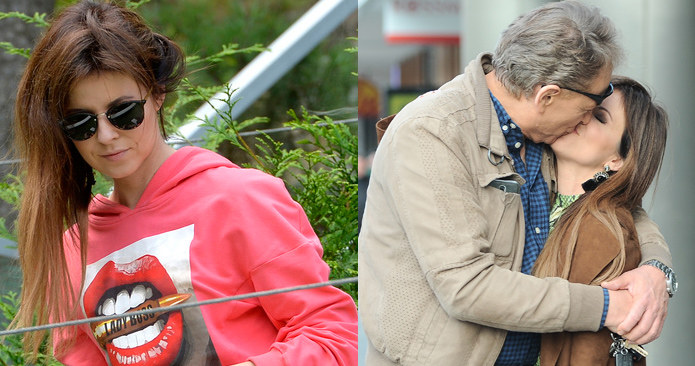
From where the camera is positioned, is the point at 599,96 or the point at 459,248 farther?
the point at 599,96

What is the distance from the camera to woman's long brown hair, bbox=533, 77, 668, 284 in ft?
6.44

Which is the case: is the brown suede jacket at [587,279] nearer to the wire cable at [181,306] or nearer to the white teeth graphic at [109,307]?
the wire cable at [181,306]

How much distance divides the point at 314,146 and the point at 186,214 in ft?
2.43

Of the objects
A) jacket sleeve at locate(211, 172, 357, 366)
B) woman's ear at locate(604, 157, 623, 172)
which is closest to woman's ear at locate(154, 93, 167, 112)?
jacket sleeve at locate(211, 172, 357, 366)

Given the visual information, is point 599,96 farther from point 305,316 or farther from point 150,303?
point 150,303

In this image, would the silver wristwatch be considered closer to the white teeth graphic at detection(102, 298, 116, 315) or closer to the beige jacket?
the beige jacket

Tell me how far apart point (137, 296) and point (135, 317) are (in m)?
0.07

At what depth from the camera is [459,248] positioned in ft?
6.11

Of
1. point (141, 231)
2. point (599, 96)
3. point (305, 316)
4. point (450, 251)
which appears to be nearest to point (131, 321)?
point (141, 231)

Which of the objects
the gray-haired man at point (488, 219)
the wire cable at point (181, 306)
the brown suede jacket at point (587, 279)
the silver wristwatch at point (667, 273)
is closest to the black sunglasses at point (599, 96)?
the gray-haired man at point (488, 219)

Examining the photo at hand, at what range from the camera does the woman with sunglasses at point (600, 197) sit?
6.43ft

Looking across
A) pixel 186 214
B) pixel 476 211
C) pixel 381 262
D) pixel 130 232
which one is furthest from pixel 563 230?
pixel 130 232

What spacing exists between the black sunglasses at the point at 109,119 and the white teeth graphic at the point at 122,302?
33 cm

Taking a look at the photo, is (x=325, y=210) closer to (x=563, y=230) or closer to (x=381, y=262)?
(x=381, y=262)
